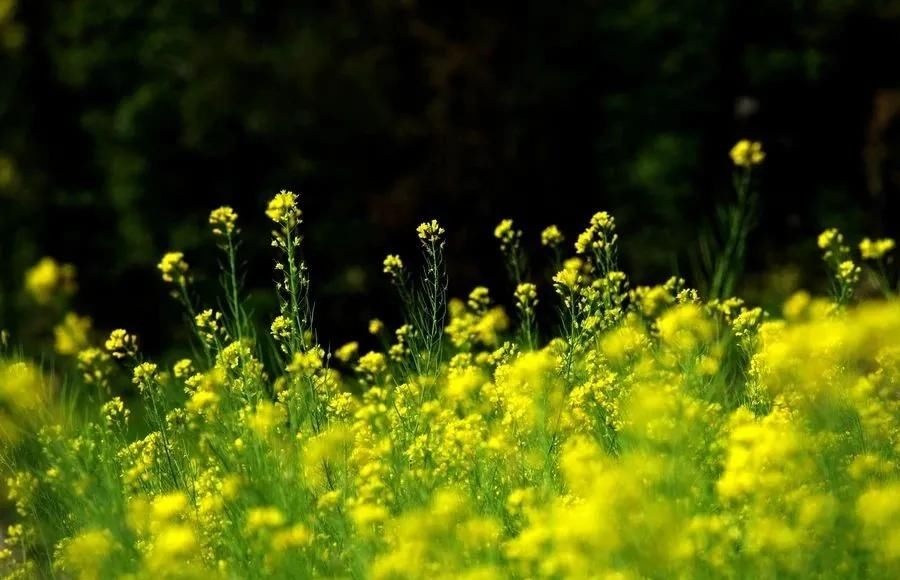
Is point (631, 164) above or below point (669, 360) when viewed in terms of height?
above

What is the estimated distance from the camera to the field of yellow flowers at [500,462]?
321 cm

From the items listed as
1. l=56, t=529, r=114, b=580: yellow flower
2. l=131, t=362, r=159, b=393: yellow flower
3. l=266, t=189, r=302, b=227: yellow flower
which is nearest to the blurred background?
l=131, t=362, r=159, b=393: yellow flower

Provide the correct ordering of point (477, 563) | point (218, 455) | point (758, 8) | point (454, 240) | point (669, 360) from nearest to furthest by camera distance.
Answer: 1. point (477, 563)
2. point (218, 455)
3. point (669, 360)
4. point (454, 240)
5. point (758, 8)

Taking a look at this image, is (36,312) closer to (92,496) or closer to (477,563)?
(92,496)

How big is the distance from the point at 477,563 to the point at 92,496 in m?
1.14

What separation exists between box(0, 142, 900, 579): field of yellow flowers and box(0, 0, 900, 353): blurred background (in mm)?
5078

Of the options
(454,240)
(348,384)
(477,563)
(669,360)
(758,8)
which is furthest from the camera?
(758,8)

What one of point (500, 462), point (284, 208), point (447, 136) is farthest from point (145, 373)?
point (447, 136)

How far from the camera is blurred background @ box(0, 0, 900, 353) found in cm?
1013

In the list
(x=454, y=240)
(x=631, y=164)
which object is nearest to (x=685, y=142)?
(x=631, y=164)

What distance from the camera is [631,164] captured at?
34.3 ft

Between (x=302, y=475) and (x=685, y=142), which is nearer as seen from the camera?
(x=302, y=475)

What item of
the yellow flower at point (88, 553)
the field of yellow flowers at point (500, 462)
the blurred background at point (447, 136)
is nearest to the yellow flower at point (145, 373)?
the field of yellow flowers at point (500, 462)

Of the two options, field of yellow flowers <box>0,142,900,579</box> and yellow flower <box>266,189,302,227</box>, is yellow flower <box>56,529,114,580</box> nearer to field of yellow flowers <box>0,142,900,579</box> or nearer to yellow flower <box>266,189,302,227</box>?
field of yellow flowers <box>0,142,900,579</box>
